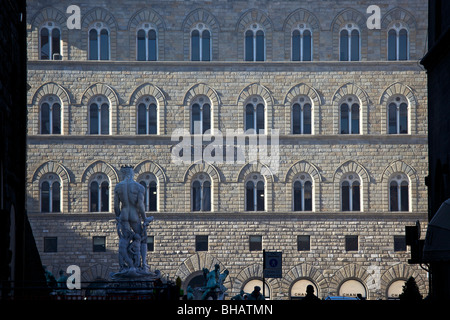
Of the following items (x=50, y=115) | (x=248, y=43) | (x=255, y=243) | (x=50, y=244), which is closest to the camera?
(x=50, y=244)

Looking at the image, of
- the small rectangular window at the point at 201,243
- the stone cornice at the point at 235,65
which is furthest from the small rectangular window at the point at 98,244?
the stone cornice at the point at 235,65

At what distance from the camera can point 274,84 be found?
39812mm

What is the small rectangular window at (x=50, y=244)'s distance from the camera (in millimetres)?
39062

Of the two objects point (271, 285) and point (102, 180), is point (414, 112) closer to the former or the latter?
point (271, 285)

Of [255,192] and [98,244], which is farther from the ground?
[255,192]

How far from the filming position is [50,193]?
3944 centimetres

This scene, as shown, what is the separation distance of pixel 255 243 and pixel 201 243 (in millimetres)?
2279

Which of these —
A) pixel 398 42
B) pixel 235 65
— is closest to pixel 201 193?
pixel 235 65
